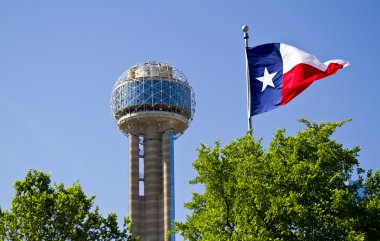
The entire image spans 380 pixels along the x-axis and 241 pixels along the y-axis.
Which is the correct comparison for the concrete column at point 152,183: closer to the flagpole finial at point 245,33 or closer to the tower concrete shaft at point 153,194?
the tower concrete shaft at point 153,194

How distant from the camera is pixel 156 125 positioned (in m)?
164

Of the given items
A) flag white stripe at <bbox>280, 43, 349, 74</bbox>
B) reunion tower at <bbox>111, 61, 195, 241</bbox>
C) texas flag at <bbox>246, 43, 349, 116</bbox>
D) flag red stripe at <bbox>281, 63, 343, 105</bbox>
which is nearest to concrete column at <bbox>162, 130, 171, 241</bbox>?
reunion tower at <bbox>111, 61, 195, 241</bbox>

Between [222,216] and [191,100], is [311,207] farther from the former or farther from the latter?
[191,100]

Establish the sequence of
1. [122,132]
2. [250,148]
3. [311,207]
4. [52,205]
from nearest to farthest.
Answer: [311,207] → [250,148] → [52,205] → [122,132]

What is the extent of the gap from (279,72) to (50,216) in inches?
853

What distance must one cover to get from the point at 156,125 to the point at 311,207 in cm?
12304

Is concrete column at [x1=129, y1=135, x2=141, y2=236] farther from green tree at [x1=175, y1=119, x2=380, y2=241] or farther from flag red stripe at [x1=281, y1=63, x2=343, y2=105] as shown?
flag red stripe at [x1=281, y1=63, x2=343, y2=105]

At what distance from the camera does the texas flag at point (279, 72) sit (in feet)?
137

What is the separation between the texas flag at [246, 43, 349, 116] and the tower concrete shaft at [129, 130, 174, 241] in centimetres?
11155

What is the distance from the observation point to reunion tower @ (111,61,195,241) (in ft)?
509

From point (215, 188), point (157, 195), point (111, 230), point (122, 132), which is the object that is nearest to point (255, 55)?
point (215, 188)

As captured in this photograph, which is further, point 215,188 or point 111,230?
point 111,230

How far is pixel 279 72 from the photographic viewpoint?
1699 inches

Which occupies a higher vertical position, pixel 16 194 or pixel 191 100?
pixel 191 100
